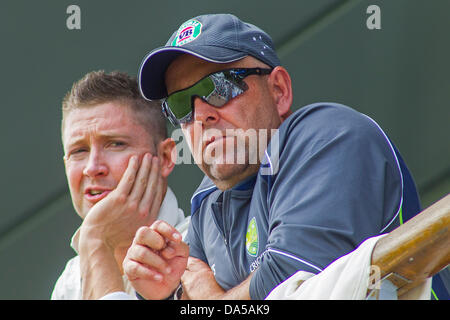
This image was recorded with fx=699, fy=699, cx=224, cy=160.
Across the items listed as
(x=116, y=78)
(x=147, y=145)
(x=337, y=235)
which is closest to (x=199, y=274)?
(x=337, y=235)

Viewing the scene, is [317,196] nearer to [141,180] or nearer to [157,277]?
[157,277]

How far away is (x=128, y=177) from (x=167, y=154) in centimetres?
19

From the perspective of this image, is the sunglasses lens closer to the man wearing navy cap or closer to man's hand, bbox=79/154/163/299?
the man wearing navy cap

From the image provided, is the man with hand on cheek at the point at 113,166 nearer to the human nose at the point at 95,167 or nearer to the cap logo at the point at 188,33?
the human nose at the point at 95,167

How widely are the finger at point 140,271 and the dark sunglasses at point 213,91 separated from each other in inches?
14.5

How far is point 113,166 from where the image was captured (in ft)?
7.07

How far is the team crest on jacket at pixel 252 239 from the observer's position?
1.54m

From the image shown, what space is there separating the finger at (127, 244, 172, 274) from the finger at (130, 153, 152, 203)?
0.58 m

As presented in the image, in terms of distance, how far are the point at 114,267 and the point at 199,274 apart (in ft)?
1.09

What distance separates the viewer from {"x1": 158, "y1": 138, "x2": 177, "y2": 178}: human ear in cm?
224

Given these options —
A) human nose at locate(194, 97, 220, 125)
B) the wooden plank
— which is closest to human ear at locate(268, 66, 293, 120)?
human nose at locate(194, 97, 220, 125)

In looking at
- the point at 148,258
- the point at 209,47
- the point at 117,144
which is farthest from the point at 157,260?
the point at 117,144

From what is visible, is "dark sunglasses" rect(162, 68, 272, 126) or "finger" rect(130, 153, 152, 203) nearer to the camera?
→ "dark sunglasses" rect(162, 68, 272, 126)

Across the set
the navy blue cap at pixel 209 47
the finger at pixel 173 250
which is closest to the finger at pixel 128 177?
the navy blue cap at pixel 209 47
